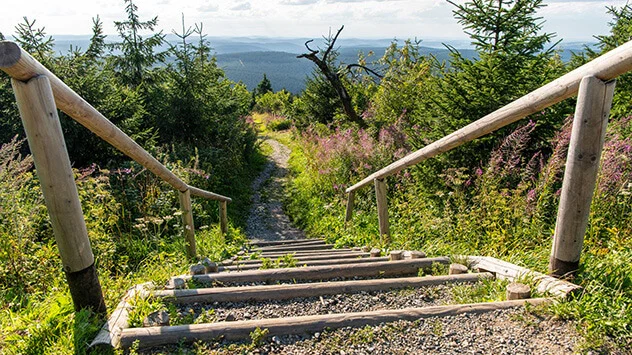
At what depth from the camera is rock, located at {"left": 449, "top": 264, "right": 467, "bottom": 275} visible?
3.06m

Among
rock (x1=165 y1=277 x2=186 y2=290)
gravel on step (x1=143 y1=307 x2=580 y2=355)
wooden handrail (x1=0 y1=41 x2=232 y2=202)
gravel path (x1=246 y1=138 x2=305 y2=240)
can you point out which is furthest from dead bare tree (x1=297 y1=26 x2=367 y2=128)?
gravel on step (x1=143 y1=307 x2=580 y2=355)

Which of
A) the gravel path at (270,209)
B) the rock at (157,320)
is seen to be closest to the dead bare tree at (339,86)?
the gravel path at (270,209)

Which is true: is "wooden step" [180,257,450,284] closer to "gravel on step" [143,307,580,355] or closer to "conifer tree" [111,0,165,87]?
"gravel on step" [143,307,580,355]

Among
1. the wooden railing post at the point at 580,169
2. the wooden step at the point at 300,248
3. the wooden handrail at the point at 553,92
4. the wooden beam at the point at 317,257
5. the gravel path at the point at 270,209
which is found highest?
the wooden handrail at the point at 553,92

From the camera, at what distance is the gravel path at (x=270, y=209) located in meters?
8.69

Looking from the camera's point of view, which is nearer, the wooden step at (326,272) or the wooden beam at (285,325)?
the wooden beam at (285,325)

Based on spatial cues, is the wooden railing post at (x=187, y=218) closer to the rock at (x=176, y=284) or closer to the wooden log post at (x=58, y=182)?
the rock at (x=176, y=284)

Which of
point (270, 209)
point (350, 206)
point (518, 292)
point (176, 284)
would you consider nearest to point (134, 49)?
point (270, 209)

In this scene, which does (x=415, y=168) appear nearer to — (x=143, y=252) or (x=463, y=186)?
(x=463, y=186)

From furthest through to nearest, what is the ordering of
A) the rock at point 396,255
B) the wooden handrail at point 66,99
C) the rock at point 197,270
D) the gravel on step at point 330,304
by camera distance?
the rock at point 396,255
the rock at point 197,270
the gravel on step at point 330,304
the wooden handrail at point 66,99

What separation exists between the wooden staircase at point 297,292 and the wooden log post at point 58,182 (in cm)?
33

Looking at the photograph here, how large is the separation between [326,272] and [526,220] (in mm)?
2060

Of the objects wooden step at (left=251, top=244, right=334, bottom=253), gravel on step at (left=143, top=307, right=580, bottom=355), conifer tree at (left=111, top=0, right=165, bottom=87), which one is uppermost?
conifer tree at (left=111, top=0, right=165, bottom=87)

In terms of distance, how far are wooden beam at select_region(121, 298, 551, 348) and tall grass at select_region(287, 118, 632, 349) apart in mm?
367
